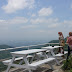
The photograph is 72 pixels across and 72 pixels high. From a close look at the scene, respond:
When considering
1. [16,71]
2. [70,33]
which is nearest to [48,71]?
[16,71]

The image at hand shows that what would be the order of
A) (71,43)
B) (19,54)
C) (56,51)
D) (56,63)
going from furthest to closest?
(56,51) → (56,63) → (71,43) → (19,54)

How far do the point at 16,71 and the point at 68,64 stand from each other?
218cm

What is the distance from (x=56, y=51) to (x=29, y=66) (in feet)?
14.5

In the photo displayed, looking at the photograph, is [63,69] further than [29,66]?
Yes

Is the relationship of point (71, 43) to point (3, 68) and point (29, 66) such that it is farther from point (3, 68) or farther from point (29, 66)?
point (3, 68)

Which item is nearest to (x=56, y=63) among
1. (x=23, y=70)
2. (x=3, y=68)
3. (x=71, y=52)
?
(x=71, y=52)

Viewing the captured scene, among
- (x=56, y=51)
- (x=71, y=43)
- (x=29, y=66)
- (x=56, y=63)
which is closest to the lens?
(x=29, y=66)

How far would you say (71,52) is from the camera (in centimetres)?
559

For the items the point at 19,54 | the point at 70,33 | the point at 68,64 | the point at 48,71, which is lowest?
the point at 48,71

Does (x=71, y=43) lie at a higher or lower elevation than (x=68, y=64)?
higher

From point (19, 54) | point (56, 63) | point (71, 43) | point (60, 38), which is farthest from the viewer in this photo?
point (60, 38)

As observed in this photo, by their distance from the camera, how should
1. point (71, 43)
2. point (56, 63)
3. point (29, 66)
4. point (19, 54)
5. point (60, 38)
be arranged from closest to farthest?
point (29, 66) < point (19, 54) < point (71, 43) < point (56, 63) < point (60, 38)

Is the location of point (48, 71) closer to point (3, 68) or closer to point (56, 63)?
point (56, 63)

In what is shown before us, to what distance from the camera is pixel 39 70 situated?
5555 millimetres
